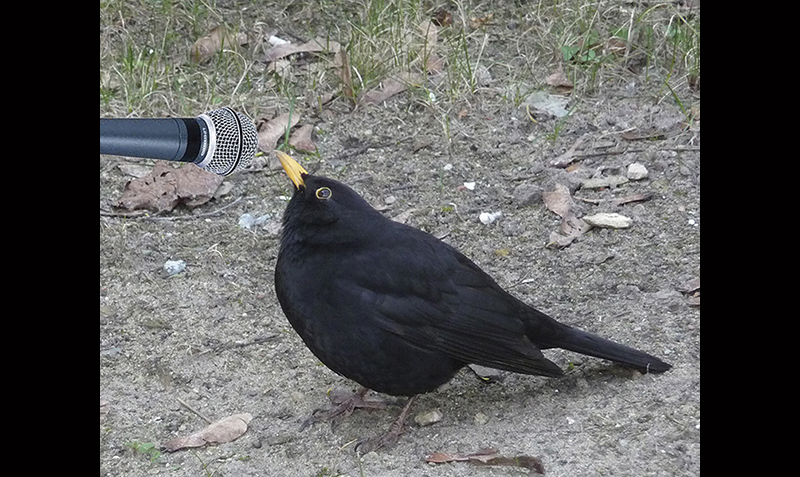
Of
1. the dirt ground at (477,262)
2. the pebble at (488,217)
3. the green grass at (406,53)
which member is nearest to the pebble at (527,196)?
the dirt ground at (477,262)

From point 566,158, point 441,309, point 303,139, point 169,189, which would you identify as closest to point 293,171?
point 441,309

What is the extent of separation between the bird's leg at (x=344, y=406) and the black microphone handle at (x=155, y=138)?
1.34 m

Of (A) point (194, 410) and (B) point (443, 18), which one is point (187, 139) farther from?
(B) point (443, 18)

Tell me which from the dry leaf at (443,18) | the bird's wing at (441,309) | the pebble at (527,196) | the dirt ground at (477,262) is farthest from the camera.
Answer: the dry leaf at (443,18)

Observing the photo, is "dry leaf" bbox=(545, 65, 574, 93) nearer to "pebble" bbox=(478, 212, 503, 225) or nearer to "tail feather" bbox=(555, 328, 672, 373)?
"pebble" bbox=(478, 212, 503, 225)

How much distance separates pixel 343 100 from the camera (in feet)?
22.1

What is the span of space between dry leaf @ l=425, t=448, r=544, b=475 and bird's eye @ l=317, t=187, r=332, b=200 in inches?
47.0

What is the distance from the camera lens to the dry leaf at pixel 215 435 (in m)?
4.04

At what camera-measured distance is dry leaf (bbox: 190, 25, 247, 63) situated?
705cm

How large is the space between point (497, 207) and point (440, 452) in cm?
215

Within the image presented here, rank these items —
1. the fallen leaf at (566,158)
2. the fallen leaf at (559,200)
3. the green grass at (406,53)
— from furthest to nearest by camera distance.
Answer: 1. the green grass at (406,53)
2. the fallen leaf at (566,158)
3. the fallen leaf at (559,200)

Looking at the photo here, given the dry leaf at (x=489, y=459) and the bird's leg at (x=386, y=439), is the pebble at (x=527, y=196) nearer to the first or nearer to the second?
the bird's leg at (x=386, y=439)

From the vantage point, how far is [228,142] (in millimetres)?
3617

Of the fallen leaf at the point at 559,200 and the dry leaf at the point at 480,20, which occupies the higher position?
the dry leaf at the point at 480,20
